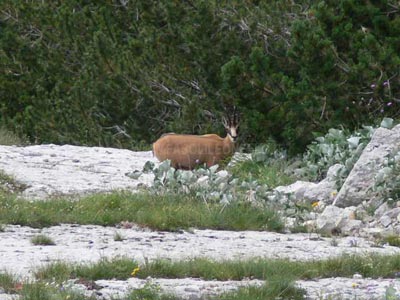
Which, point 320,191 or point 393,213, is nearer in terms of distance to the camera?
point 393,213

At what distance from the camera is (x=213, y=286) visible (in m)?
8.48

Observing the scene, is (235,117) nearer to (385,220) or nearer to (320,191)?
(320,191)

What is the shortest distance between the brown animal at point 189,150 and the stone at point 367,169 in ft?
11.3

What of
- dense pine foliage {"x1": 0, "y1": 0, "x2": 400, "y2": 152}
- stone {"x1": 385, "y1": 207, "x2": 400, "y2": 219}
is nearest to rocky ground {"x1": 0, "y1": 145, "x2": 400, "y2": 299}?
stone {"x1": 385, "y1": 207, "x2": 400, "y2": 219}

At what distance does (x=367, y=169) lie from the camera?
514 inches

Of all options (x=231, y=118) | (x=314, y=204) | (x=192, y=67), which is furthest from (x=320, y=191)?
(x=192, y=67)

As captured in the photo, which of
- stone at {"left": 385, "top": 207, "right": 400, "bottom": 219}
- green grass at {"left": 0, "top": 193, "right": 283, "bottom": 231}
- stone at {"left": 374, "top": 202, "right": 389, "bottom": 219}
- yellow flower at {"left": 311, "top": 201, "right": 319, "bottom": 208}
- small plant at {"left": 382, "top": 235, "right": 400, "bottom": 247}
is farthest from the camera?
yellow flower at {"left": 311, "top": 201, "right": 319, "bottom": 208}

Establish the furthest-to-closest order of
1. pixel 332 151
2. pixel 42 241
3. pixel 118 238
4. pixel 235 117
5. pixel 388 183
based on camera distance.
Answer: pixel 235 117
pixel 332 151
pixel 388 183
pixel 118 238
pixel 42 241

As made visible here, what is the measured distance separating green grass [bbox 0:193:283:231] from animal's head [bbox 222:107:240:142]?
16.0 ft

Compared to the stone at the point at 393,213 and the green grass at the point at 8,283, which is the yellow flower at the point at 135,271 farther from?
the stone at the point at 393,213

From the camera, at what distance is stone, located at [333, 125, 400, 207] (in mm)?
12859

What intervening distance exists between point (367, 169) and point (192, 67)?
1084 cm

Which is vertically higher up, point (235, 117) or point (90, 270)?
point (90, 270)

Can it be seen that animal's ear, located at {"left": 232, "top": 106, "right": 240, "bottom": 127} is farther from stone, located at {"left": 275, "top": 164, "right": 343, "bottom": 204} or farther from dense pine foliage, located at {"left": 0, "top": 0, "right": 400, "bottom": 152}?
stone, located at {"left": 275, "top": 164, "right": 343, "bottom": 204}
